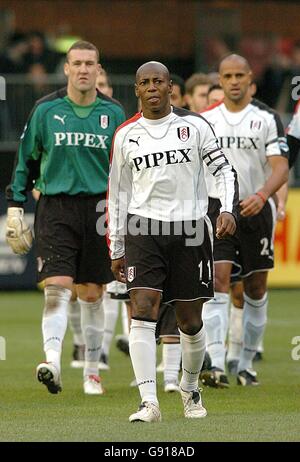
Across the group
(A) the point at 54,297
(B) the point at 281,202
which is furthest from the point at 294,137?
(A) the point at 54,297

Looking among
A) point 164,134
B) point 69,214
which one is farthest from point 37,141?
point 164,134

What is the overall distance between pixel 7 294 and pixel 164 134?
1237 cm

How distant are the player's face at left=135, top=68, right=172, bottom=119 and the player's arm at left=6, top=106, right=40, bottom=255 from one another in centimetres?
191

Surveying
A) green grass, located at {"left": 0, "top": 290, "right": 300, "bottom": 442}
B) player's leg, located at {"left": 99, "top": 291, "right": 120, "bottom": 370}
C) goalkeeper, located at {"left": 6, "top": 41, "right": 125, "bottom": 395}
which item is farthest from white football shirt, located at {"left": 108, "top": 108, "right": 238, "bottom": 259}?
player's leg, located at {"left": 99, "top": 291, "right": 120, "bottom": 370}

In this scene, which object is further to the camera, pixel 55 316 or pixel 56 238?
pixel 56 238

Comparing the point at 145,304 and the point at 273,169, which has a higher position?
Answer: the point at 273,169

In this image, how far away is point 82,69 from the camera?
34.8 feet

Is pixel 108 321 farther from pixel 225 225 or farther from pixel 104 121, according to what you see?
pixel 225 225

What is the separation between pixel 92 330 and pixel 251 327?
1.53 meters

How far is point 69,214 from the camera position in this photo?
10.5 meters

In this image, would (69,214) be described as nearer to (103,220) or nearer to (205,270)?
(103,220)

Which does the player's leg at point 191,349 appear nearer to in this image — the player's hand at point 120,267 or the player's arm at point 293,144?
the player's hand at point 120,267

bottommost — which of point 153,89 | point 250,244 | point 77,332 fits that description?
point 77,332

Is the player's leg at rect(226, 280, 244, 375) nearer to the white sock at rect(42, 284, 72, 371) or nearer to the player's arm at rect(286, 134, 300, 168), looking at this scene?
the player's arm at rect(286, 134, 300, 168)
